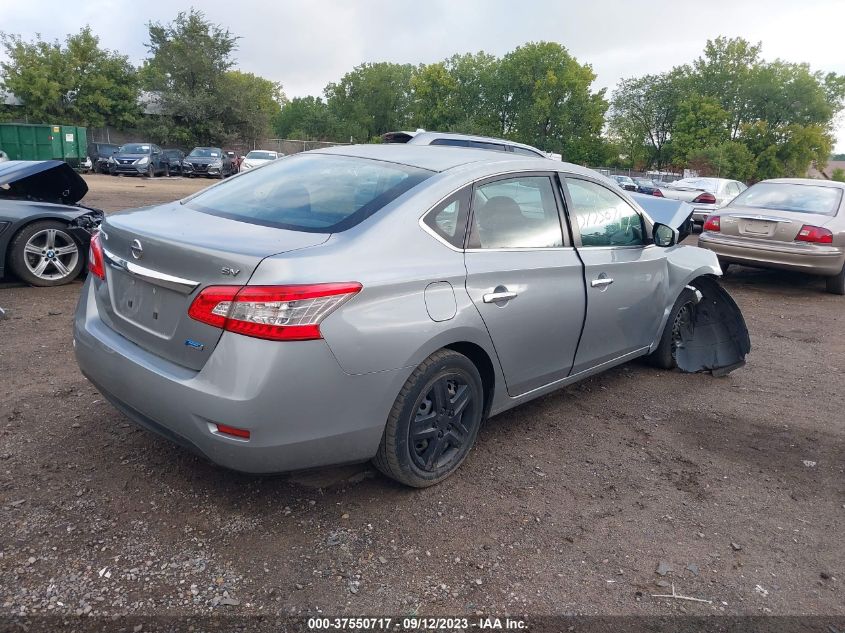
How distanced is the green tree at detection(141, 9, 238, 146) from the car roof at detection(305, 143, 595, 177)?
44325 millimetres

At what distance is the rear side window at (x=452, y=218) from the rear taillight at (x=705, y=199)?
14.3 metres

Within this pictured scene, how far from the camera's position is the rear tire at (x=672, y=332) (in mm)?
4891

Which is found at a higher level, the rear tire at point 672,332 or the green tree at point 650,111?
the green tree at point 650,111

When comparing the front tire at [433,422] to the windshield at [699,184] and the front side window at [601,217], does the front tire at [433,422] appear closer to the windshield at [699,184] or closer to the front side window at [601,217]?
the front side window at [601,217]

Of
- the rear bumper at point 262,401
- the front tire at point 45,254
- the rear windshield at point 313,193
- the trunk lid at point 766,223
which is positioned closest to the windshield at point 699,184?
the trunk lid at point 766,223

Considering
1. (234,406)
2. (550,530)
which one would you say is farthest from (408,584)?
(234,406)

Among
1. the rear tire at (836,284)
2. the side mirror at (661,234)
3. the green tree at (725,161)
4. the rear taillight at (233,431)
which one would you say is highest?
the green tree at (725,161)

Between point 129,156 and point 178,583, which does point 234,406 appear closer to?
point 178,583

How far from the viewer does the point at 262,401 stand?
2.44 meters

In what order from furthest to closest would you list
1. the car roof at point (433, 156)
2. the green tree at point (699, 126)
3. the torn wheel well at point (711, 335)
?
1. the green tree at point (699, 126)
2. the torn wheel well at point (711, 335)
3. the car roof at point (433, 156)

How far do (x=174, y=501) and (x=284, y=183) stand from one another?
5.40ft

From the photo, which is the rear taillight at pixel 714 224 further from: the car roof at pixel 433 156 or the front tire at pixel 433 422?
the front tire at pixel 433 422

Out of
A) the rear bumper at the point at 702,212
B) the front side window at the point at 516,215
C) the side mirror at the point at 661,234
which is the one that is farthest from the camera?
the rear bumper at the point at 702,212

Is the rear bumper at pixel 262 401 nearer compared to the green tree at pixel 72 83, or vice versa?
the rear bumper at pixel 262 401
